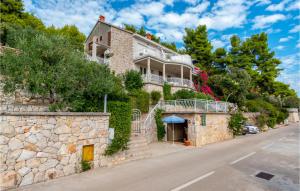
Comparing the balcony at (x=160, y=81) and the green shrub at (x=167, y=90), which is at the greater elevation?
the balcony at (x=160, y=81)

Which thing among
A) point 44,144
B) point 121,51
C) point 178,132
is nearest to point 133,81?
point 121,51

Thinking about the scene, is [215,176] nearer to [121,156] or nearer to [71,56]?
[121,156]

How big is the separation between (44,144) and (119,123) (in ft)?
10.9

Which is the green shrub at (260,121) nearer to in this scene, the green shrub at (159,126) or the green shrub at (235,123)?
the green shrub at (235,123)

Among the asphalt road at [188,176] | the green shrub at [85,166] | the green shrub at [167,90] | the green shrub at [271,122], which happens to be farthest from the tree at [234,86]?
the green shrub at [85,166]

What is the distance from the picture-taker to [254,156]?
9.89 m

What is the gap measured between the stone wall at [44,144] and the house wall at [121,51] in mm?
14555

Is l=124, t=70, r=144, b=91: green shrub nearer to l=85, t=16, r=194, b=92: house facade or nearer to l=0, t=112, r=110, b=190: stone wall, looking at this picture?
l=85, t=16, r=194, b=92: house facade

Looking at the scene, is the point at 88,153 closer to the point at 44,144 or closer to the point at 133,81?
the point at 44,144

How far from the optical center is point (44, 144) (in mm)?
6266

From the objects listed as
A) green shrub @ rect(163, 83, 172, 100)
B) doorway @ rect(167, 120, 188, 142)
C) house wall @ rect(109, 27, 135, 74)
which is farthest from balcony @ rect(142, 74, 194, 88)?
doorway @ rect(167, 120, 188, 142)

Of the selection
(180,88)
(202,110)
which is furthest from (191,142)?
(180,88)

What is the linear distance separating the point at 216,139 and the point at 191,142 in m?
3.24

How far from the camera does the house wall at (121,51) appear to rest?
2164cm
